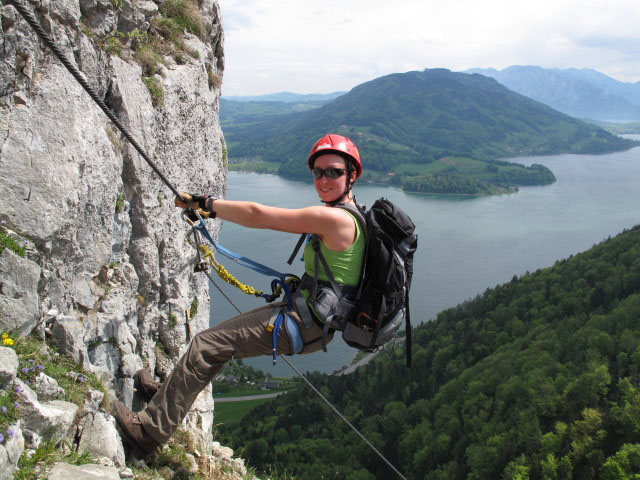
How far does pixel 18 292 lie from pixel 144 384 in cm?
167

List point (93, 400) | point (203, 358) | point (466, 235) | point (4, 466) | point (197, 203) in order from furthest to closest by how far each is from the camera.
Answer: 1. point (466, 235)
2. point (203, 358)
3. point (197, 203)
4. point (93, 400)
5. point (4, 466)

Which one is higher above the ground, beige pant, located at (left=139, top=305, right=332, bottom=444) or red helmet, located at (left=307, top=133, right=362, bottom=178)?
red helmet, located at (left=307, top=133, right=362, bottom=178)

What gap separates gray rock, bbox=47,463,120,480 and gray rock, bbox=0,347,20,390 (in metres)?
0.54

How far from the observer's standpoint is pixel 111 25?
469cm

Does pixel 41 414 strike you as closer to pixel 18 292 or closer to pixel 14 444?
pixel 14 444

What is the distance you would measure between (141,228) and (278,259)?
164ft

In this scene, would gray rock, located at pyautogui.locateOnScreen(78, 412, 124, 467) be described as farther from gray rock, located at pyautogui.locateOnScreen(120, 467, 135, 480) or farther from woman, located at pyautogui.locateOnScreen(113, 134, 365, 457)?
woman, located at pyautogui.locateOnScreen(113, 134, 365, 457)

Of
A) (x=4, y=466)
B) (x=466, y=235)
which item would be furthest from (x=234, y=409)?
(x=4, y=466)

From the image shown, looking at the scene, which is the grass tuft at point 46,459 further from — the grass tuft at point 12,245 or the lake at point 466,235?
the lake at point 466,235

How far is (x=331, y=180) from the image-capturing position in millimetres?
3719

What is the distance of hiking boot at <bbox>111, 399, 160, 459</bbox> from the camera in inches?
147

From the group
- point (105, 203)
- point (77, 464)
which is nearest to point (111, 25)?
point (105, 203)

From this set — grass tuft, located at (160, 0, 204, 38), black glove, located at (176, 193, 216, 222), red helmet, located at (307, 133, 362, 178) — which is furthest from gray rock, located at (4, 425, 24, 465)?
grass tuft, located at (160, 0, 204, 38)

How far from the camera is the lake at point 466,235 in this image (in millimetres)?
60000
